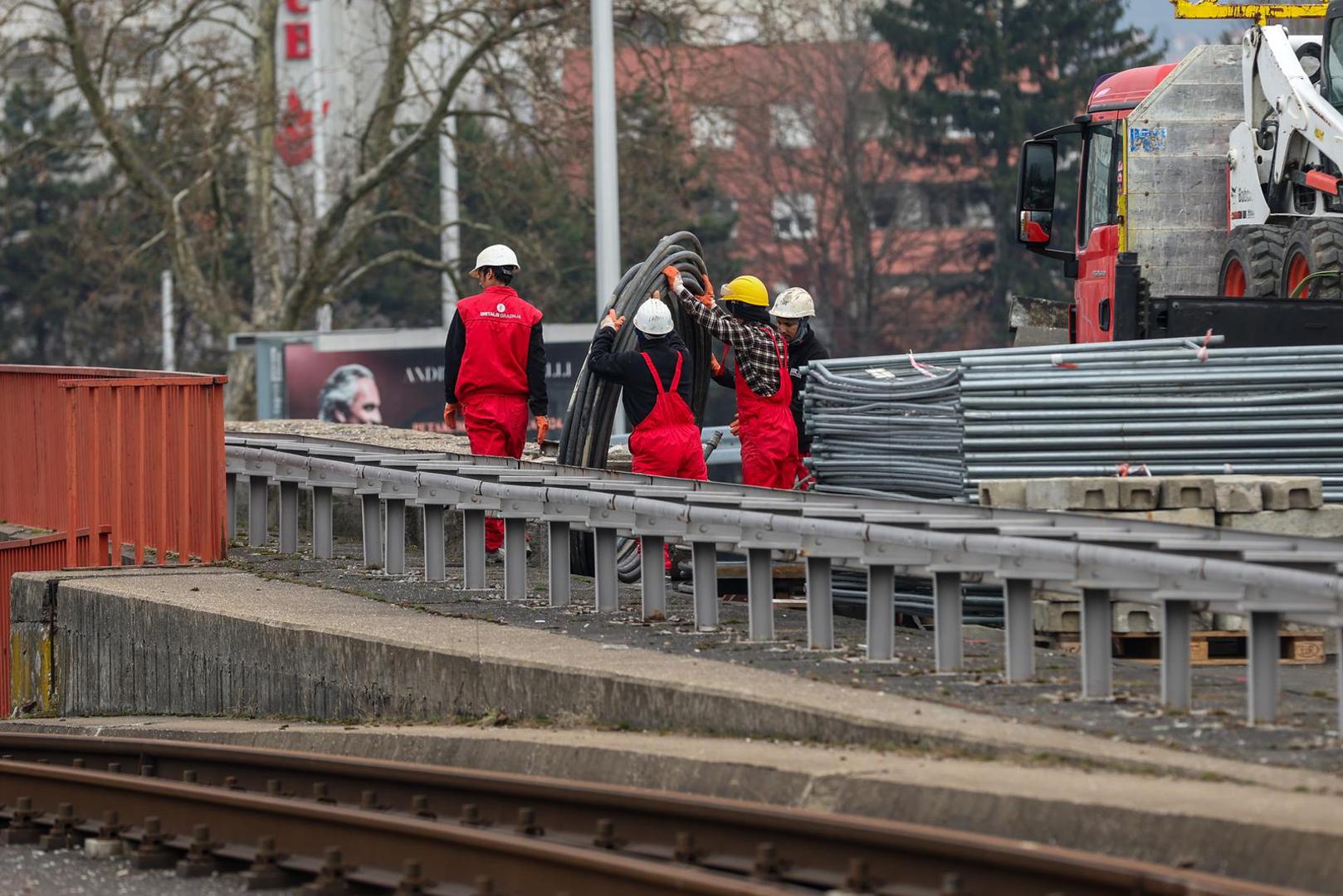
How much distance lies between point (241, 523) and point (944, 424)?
6.53 meters

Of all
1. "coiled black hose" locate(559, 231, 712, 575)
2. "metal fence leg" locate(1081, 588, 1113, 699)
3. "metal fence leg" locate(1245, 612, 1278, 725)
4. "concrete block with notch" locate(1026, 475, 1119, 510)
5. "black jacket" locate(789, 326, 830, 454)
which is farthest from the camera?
"black jacket" locate(789, 326, 830, 454)

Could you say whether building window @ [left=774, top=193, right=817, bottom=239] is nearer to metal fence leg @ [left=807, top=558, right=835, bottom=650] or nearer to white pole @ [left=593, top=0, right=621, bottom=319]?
white pole @ [left=593, top=0, right=621, bottom=319]

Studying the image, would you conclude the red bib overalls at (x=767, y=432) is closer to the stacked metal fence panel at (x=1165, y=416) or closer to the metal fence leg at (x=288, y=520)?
the stacked metal fence panel at (x=1165, y=416)

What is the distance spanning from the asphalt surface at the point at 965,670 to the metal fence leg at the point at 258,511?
52.0 inches

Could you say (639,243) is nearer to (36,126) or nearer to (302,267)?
(302,267)

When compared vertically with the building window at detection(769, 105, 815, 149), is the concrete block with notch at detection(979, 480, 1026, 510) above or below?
below

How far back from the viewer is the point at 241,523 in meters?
Answer: 15.6

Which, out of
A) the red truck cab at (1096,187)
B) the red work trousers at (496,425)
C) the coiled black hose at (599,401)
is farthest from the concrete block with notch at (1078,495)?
the red truck cab at (1096,187)

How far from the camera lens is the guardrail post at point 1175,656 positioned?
7164mm

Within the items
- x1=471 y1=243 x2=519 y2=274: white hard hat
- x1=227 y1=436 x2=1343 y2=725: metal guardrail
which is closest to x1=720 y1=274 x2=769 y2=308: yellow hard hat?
x1=471 y1=243 x2=519 y2=274: white hard hat

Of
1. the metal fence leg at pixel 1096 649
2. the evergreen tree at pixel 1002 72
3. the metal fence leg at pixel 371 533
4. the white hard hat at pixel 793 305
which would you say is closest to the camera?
the metal fence leg at pixel 1096 649

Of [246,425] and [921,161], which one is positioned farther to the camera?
[921,161]

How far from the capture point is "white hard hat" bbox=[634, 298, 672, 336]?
11.6m

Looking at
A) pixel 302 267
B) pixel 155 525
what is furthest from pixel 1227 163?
pixel 302 267
